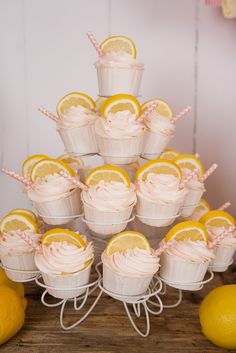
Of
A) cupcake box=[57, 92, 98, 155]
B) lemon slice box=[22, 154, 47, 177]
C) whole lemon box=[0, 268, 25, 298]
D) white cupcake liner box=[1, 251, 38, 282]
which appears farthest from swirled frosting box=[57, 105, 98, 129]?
whole lemon box=[0, 268, 25, 298]

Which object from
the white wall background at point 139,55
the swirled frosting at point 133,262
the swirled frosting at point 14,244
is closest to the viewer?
the swirled frosting at point 133,262

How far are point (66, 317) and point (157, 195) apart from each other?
1.40 feet

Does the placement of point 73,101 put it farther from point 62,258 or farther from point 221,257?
point 221,257

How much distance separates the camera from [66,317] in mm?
1303

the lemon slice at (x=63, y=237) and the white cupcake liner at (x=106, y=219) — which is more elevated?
the white cupcake liner at (x=106, y=219)

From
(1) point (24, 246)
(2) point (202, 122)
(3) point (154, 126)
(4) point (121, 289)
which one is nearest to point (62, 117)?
(3) point (154, 126)

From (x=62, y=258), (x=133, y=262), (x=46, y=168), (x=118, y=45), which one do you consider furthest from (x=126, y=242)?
(x=118, y=45)

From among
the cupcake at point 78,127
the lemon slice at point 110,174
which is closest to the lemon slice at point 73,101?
the cupcake at point 78,127

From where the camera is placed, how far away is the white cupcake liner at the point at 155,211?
45.9 inches

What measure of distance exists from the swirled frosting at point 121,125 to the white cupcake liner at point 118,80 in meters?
0.09

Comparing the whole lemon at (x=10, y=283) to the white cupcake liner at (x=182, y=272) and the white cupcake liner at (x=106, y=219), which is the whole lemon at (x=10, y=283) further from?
the white cupcake liner at (x=182, y=272)

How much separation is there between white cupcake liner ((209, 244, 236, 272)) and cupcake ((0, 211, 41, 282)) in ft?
1.52

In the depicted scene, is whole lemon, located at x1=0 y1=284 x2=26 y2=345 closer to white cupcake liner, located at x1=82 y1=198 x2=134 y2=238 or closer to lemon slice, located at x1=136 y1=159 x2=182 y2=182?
white cupcake liner, located at x1=82 y1=198 x2=134 y2=238

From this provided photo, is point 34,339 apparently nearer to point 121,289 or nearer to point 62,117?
point 121,289
